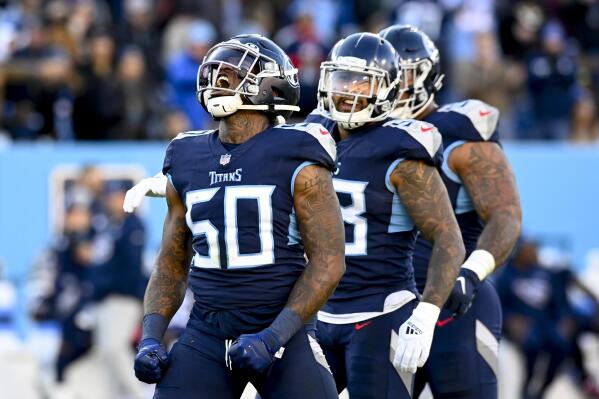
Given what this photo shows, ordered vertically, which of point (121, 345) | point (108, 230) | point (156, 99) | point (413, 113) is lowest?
point (121, 345)

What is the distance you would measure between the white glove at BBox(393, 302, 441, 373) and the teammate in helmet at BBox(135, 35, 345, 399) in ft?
1.32

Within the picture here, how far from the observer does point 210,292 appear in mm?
4316

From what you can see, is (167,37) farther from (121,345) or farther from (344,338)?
(344,338)

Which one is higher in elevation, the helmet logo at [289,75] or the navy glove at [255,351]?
the helmet logo at [289,75]

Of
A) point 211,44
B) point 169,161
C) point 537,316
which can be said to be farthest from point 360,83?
point 211,44

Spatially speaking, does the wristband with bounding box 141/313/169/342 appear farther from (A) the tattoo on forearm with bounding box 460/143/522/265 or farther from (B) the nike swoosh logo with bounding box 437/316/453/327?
(A) the tattoo on forearm with bounding box 460/143/522/265

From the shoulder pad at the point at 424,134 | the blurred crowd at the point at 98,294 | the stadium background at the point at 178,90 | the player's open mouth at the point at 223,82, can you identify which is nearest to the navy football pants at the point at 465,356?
the shoulder pad at the point at 424,134

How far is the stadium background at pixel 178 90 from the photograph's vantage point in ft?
36.9

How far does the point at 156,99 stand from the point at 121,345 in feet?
9.01

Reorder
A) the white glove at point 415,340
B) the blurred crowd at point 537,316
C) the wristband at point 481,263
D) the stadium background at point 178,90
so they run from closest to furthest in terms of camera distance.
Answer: the white glove at point 415,340
the wristband at point 481,263
the blurred crowd at point 537,316
the stadium background at point 178,90

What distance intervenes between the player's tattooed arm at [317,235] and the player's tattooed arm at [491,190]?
115 centimetres

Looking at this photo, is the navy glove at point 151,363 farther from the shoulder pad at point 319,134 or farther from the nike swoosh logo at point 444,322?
the nike swoosh logo at point 444,322

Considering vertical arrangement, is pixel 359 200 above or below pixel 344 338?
above

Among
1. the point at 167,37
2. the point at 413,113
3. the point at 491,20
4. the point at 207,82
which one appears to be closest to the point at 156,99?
the point at 167,37
